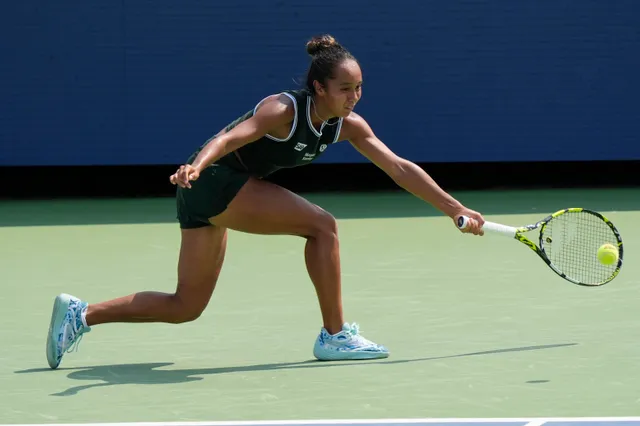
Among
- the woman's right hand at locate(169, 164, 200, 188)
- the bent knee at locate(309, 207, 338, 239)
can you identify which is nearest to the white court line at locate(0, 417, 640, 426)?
the woman's right hand at locate(169, 164, 200, 188)

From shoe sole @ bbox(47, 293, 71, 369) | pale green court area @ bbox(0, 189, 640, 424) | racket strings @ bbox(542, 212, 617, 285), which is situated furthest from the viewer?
racket strings @ bbox(542, 212, 617, 285)

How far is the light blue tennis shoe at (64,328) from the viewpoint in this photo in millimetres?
5629

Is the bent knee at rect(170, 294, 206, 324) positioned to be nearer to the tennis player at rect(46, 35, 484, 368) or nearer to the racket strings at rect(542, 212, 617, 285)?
the tennis player at rect(46, 35, 484, 368)

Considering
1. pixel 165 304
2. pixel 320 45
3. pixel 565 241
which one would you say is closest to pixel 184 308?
pixel 165 304

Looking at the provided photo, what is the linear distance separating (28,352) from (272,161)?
147 cm

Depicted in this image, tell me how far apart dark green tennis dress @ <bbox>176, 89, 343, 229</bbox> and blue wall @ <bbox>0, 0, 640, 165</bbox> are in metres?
6.82

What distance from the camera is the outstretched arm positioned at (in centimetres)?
582

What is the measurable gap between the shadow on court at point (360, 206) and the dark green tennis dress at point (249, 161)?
16.4 feet

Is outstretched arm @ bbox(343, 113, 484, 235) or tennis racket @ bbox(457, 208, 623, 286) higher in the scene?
outstretched arm @ bbox(343, 113, 484, 235)

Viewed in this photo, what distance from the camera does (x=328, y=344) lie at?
18.7ft

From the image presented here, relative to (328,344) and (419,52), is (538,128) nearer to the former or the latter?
(419,52)

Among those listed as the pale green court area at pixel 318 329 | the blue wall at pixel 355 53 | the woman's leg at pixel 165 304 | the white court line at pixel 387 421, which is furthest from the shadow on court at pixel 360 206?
the white court line at pixel 387 421

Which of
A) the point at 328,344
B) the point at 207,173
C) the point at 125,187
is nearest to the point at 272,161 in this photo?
the point at 207,173

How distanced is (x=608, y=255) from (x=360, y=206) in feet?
19.2
